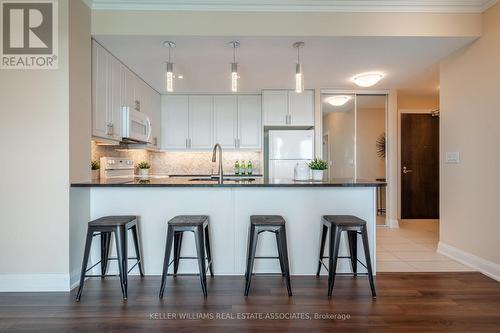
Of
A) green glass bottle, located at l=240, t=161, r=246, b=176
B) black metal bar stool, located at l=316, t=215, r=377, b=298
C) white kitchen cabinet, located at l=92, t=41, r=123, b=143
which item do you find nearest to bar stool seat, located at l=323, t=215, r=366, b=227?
black metal bar stool, located at l=316, t=215, r=377, b=298

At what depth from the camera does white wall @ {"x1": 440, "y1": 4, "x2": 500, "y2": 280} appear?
2.60m

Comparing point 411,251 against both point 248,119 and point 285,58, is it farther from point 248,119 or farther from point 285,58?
point 248,119

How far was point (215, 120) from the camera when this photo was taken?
4.84 metres

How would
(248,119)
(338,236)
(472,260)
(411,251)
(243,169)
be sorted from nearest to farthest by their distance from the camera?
(338,236) → (472,260) → (411,251) → (248,119) → (243,169)

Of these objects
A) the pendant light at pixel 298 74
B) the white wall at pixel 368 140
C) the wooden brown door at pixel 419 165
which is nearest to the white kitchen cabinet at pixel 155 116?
the pendant light at pixel 298 74

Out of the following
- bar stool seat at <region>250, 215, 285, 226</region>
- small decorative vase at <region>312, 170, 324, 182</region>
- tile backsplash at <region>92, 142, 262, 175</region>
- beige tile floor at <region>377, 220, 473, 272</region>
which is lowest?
beige tile floor at <region>377, 220, 473, 272</region>

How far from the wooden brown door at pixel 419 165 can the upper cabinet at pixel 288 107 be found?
2259 millimetres

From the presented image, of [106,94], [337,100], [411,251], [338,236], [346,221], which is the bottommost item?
[411,251]

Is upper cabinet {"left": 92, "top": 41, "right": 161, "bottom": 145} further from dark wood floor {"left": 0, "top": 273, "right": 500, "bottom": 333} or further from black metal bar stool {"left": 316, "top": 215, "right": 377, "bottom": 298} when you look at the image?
black metal bar stool {"left": 316, "top": 215, "right": 377, "bottom": 298}

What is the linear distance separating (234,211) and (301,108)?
8.38 ft

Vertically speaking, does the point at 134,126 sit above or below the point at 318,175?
above

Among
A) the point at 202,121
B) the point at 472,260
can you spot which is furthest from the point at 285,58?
the point at 472,260

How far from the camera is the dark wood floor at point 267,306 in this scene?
179 centimetres

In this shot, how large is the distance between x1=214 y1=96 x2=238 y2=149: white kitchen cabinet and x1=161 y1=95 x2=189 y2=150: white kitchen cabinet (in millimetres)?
555
